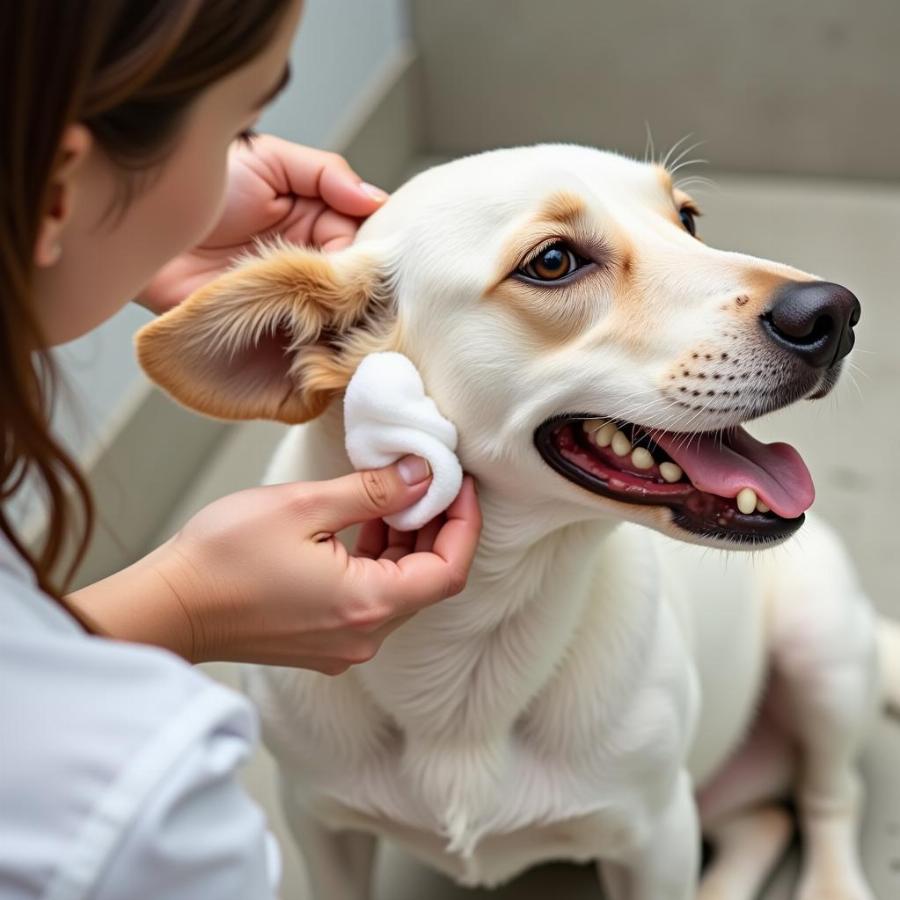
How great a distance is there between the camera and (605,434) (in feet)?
3.27

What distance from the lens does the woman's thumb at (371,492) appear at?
3.26 ft

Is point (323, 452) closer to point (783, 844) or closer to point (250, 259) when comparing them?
point (250, 259)

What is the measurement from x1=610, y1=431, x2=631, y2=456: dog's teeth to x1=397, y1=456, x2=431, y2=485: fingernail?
14 cm

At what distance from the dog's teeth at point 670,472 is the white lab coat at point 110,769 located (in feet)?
1.40

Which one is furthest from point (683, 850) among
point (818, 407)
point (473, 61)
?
point (473, 61)

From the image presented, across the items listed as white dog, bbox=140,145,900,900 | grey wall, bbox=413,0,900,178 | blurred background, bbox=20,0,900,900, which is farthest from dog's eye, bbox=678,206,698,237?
grey wall, bbox=413,0,900,178

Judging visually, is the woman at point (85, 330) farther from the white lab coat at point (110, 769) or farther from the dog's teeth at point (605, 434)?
the dog's teeth at point (605, 434)

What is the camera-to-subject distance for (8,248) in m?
0.67

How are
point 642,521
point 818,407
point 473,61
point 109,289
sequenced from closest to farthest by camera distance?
point 109,289 → point 642,521 → point 818,407 → point 473,61

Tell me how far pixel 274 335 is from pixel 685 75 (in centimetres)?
208

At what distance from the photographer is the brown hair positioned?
25.2 inches

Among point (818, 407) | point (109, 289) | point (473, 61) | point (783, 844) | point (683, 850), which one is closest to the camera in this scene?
point (109, 289)

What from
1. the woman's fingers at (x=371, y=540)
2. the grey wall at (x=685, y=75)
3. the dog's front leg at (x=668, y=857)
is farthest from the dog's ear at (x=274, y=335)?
the grey wall at (x=685, y=75)

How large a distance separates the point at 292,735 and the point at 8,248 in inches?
24.8
